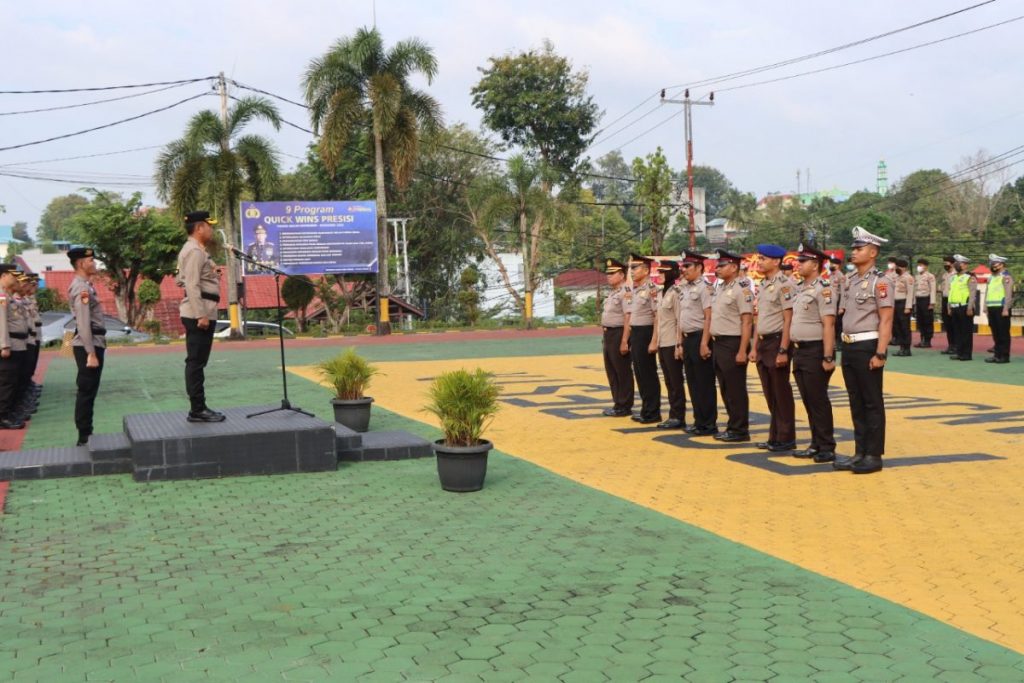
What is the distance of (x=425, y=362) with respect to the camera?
20.2m

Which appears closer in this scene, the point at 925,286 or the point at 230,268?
the point at 925,286

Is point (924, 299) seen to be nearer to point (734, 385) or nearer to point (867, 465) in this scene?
point (734, 385)

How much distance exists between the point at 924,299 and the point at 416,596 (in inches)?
724

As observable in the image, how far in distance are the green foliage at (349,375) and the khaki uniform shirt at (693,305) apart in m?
3.18

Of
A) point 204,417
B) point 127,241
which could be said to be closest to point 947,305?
point 204,417

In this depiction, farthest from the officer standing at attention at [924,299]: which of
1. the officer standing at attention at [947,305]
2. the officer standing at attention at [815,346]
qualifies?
the officer standing at attention at [815,346]

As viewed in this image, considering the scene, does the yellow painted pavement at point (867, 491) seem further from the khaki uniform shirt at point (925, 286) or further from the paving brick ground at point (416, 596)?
the khaki uniform shirt at point (925, 286)

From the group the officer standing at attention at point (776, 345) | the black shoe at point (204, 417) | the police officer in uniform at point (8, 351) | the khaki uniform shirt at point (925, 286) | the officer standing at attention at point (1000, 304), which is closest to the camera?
the black shoe at point (204, 417)

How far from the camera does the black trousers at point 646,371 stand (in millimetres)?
10586

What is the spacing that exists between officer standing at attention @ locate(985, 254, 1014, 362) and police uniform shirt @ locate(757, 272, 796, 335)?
10.1m

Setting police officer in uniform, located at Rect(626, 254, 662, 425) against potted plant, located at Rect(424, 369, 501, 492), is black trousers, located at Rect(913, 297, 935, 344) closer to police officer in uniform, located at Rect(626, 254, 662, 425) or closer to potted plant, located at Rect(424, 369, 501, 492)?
police officer in uniform, located at Rect(626, 254, 662, 425)

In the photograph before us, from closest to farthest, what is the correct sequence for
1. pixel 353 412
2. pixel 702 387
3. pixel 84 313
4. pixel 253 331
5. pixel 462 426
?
pixel 462 426 → pixel 84 313 → pixel 702 387 → pixel 353 412 → pixel 253 331

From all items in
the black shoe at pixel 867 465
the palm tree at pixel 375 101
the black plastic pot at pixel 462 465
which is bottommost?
the black shoe at pixel 867 465

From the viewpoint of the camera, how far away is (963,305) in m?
17.8
